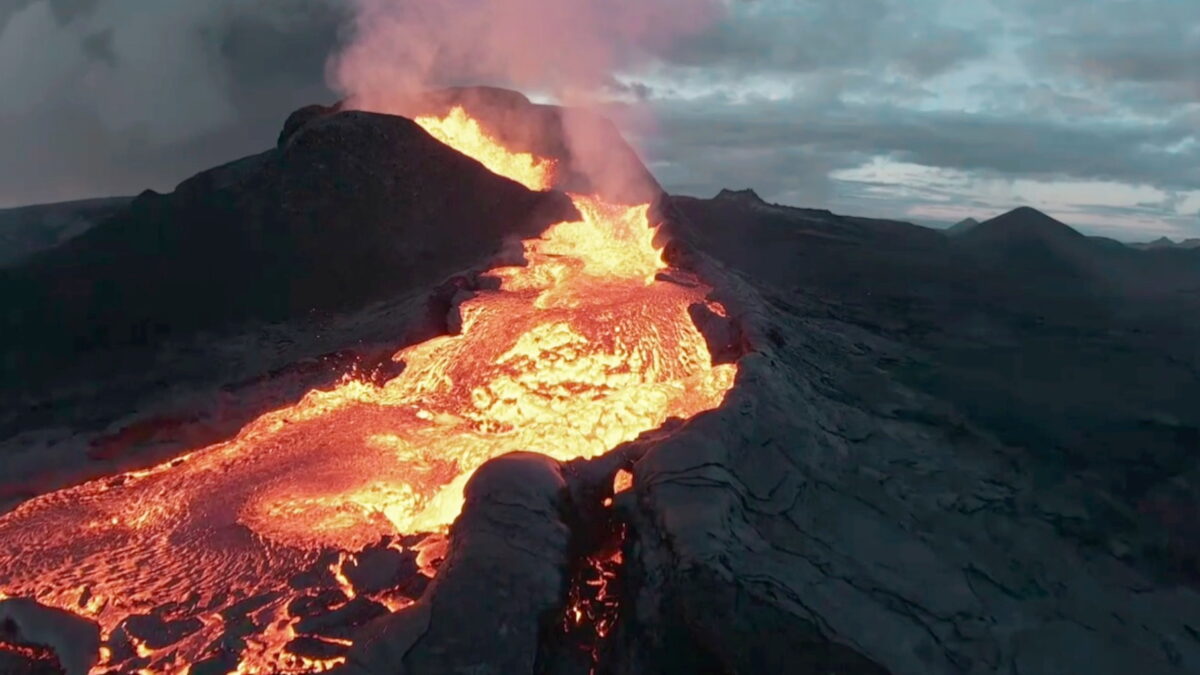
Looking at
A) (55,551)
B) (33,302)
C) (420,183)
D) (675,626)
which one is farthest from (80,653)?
(420,183)

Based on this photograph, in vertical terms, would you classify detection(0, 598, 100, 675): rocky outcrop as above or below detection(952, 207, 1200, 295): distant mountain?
below

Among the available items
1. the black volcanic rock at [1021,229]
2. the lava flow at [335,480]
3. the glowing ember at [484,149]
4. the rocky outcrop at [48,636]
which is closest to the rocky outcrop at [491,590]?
the lava flow at [335,480]

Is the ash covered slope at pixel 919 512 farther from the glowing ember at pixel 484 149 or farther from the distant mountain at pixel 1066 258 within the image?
the distant mountain at pixel 1066 258

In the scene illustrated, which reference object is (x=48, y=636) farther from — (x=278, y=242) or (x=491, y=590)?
(x=278, y=242)

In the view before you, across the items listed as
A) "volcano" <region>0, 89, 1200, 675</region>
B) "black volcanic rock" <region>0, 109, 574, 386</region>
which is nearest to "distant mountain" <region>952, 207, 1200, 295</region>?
"volcano" <region>0, 89, 1200, 675</region>

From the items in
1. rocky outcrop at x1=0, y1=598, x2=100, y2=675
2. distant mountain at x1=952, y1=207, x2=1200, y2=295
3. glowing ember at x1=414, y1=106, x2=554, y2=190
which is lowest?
rocky outcrop at x1=0, y1=598, x2=100, y2=675

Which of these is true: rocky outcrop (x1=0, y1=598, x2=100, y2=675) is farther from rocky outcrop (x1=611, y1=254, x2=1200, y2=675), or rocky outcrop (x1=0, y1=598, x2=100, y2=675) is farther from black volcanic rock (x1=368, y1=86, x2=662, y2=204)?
black volcanic rock (x1=368, y1=86, x2=662, y2=204)

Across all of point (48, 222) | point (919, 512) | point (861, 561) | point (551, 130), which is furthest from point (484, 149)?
point (861, 561)
